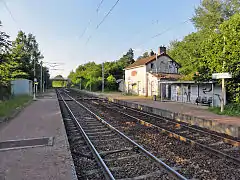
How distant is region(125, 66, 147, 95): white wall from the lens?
37.2m

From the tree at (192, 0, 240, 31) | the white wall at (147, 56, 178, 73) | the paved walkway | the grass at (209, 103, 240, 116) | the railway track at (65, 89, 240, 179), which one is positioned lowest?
the railway track at (65, 89, 240, 179)

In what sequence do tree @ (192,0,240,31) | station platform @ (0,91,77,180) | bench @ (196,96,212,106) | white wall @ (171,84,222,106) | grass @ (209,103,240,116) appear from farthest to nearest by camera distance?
tree @ (192,0,240,31) → bench @ (196,96,212,106) → white wall @ (171,84,222,106) → grass @ (209,103,240,116) → station platform @ (0,91,77,180)

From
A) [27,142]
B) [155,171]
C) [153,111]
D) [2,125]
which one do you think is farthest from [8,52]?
[155,171]

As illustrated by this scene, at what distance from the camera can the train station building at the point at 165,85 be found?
20.1 m

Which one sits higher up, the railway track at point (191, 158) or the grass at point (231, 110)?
the grass at point (231, 110)

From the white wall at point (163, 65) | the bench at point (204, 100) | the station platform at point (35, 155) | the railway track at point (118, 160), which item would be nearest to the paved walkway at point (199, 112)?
the bench at point (204, 100)

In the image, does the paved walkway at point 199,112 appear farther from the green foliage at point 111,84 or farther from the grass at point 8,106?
the green foliage at point 111,84

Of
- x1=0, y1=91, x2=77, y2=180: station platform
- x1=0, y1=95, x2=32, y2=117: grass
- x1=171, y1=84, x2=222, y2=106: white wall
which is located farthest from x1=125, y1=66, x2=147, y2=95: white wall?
x1=0, y1=91, x2=77, y2=180: station platform

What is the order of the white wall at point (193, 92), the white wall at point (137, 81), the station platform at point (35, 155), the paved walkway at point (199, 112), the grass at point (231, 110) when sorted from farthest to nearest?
the white wall at point (137, 81), the white wall at point (193, 92), the grass at point (231, 110), the paved walkway at point (199, 112), the station platform at point (35, 155)

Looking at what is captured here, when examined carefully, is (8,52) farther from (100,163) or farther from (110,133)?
(100,163)

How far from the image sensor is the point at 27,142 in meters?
7.38

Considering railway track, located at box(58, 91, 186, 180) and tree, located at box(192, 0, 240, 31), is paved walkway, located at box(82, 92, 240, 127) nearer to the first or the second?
railway track, located at box(58, 91, 186, 180)

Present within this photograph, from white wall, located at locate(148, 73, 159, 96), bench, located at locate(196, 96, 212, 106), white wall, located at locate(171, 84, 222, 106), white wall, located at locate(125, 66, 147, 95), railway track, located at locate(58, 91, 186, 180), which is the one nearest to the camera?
railway track, located at locate(58, 91, 186, 180)

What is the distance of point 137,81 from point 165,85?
9620 mm
